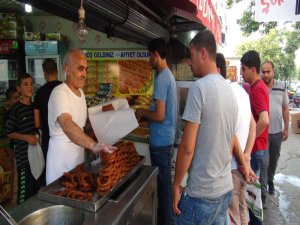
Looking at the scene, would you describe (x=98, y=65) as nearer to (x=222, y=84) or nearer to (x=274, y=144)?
(x=274, y=144)

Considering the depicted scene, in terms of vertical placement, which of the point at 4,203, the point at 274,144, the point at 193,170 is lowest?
the point at 4,203

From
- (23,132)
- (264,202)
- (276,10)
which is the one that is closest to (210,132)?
(23,132)

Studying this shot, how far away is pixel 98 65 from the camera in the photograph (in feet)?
18.7

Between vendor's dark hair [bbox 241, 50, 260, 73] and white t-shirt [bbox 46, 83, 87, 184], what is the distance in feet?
6.17

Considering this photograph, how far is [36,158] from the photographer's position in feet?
11.3

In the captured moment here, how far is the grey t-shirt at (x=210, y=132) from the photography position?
188cm

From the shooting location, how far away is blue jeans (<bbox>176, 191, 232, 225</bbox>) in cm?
199

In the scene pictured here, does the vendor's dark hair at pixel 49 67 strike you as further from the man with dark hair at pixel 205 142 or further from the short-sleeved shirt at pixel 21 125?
the man with dark hair at pixel 205 142

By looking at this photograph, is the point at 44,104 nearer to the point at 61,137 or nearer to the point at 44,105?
Answer: the point at 44,105

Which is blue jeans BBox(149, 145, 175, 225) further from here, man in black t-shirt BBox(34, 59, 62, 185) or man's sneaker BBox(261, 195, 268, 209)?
man's sneaker BBox(261, 195, 268, 209)

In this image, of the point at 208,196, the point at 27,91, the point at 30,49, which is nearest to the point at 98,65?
the point at 30,49

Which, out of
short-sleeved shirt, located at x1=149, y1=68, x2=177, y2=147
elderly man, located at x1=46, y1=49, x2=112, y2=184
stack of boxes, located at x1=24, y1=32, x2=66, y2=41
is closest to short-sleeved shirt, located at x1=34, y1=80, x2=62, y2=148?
elderly man, located at x1=46, y1=49, x2=112, y2=184

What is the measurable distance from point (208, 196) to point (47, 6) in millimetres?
1747

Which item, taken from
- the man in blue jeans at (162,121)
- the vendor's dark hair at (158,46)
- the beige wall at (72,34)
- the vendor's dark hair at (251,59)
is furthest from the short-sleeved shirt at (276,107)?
the beige wall at (72,34)
